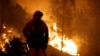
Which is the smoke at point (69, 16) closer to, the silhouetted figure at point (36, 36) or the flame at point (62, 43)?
the flame at point (62, 43)

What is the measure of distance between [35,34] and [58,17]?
1399 cm

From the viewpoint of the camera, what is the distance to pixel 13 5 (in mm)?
19250

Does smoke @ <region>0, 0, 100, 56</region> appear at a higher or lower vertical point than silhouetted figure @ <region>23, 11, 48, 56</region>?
higher

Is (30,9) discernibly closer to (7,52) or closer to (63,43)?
(63,43)

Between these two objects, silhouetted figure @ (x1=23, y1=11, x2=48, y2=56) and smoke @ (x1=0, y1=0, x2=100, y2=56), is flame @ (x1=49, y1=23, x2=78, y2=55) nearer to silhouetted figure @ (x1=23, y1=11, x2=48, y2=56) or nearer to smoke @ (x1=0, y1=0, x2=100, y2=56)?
smoke @ (x1=0, y1=0, x2=100, y2=56)

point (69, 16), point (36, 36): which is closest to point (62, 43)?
point (69, 16)

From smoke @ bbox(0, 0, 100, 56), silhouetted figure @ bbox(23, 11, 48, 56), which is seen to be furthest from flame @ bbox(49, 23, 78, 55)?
silhouetted figure @ bbox(23, 11, 48, 56)

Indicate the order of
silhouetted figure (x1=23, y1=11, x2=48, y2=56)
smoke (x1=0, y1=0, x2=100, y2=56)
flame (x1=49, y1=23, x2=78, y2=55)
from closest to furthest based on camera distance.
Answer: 1. silhouetted figure (x1=23, y1=11, x2=48, y2=56)
2. flame (x1=49, y1=23, x2=78, y2=55)
3. smoke (x1=0, y1=0, x2=100, y2=56)

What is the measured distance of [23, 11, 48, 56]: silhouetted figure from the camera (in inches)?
182

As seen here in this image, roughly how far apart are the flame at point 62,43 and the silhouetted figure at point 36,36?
44.0 feet

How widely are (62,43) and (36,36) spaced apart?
1378 cm

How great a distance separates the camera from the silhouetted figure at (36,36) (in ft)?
15.2

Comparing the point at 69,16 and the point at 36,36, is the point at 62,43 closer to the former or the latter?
the point at 69,16

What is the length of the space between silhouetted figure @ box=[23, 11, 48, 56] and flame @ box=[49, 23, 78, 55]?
44.0 feet
